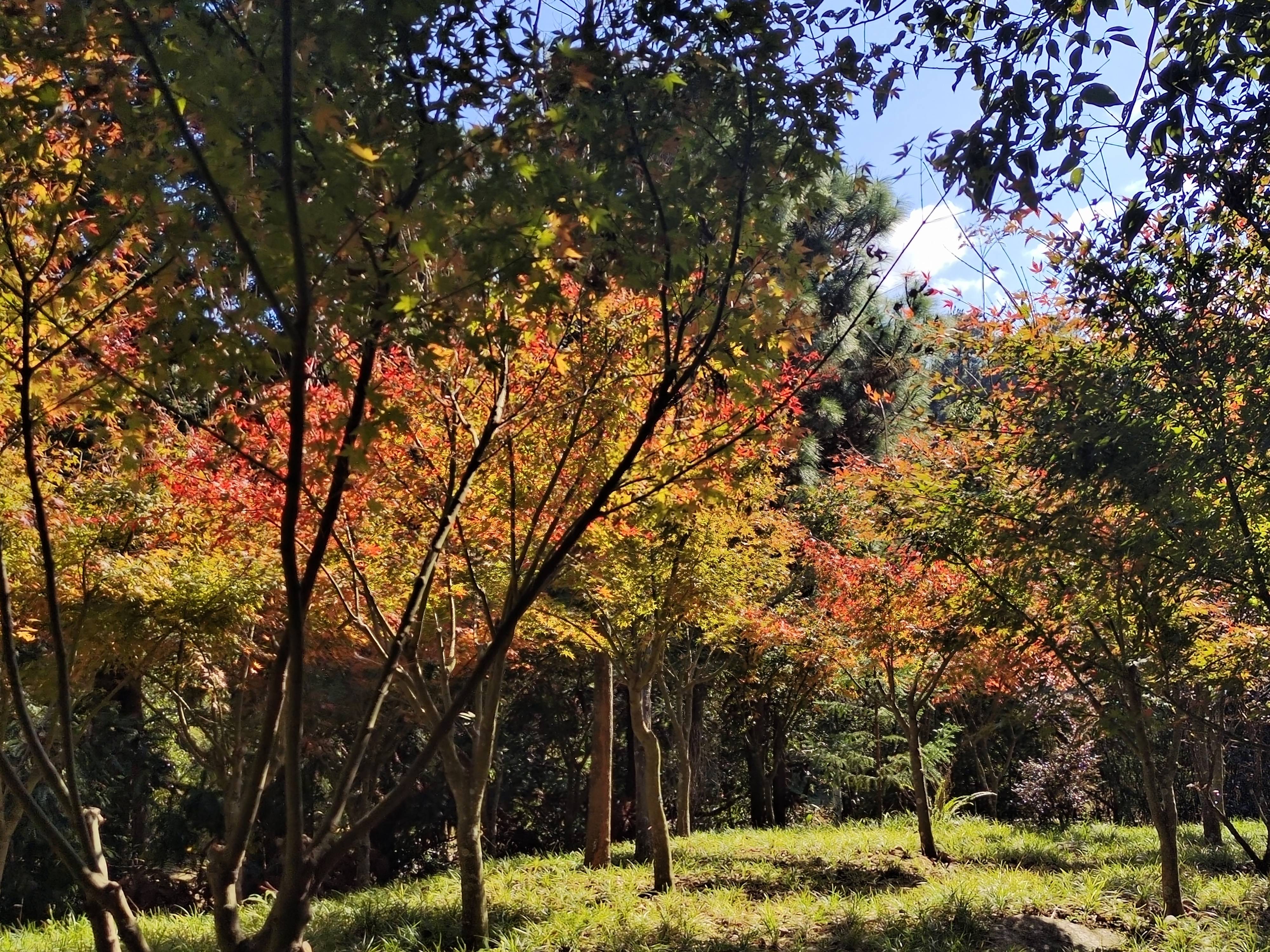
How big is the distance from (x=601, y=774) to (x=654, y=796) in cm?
277

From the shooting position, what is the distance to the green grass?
690cm

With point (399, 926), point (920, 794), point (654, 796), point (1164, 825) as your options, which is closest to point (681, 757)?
point (654, 796)

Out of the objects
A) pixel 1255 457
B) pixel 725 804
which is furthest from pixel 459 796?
pixel 725 804

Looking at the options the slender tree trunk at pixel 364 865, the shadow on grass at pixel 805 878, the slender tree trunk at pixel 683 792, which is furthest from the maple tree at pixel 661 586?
the slender tree trunk at pixel 364 865

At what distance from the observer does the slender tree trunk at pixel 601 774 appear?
1115 centimetres

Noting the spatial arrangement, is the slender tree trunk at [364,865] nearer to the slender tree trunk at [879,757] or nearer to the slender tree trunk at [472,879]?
the slender tree trunk at [472,879]

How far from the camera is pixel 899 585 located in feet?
30.8

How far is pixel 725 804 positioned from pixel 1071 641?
11819 millimetres

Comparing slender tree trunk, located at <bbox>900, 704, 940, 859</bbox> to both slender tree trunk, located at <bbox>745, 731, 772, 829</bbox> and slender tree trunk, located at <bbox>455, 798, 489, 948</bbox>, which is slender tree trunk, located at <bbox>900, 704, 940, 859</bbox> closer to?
slender tree trunk, located at <bbox>455, 798, 489, 948</bbox>

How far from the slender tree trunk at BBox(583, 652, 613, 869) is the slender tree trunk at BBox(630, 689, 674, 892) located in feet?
4.91

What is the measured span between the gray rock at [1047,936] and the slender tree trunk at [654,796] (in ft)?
9.39

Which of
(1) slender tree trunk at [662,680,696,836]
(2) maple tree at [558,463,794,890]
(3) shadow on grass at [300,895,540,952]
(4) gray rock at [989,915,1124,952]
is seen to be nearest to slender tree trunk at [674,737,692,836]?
(1) slender tree trunk at [662,680,696,836]

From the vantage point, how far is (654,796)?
9117mm

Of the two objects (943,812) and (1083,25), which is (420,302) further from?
(943,812)
